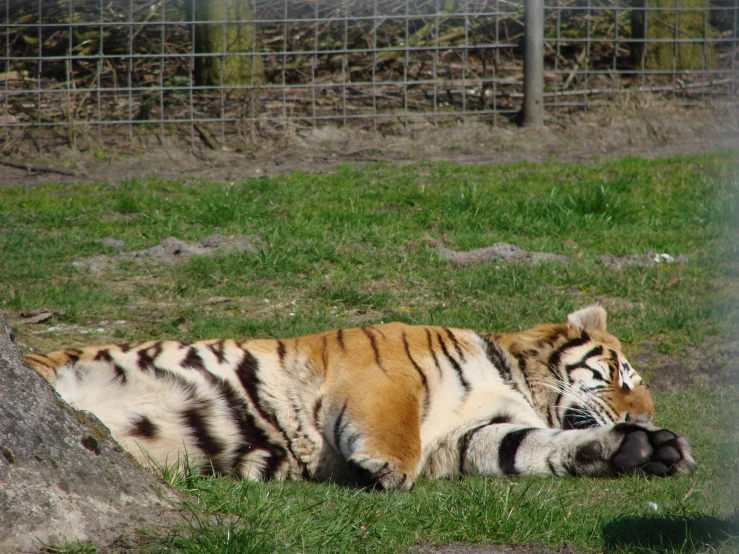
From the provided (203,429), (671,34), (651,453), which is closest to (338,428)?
(203,429)

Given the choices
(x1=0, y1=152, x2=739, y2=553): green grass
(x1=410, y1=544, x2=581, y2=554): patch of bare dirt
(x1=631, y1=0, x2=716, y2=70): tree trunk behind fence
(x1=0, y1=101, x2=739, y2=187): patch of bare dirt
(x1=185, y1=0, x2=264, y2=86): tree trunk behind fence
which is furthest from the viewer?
(x1=631, y1=0, x2=716, y2=70): tree trunk behind fence

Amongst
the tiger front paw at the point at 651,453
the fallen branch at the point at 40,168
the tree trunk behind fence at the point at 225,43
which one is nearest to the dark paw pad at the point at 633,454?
the tiger front paw at the point at 651,453

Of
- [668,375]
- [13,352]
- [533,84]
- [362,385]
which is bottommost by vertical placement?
[668,375]

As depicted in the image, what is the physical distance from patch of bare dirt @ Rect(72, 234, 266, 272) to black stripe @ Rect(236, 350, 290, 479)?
102 inches

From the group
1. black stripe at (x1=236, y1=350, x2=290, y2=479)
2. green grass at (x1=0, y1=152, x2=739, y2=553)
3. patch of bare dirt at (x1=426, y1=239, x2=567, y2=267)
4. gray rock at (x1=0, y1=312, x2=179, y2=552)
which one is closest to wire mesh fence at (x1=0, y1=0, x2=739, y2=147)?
green grass at (x1=0, y1=152, x2=739, y2=553)

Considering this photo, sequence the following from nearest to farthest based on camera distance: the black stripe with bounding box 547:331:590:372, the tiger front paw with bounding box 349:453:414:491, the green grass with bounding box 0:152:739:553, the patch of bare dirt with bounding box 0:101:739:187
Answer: the green grass with bounding box 0:152:739:553, the tiger front paw with bounding box 349:453:414:491, the black stripe with bounding box 547:331:590:372, the patch of bare dirt with bounding box 0:101:739:187

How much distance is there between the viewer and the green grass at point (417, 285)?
2.63m

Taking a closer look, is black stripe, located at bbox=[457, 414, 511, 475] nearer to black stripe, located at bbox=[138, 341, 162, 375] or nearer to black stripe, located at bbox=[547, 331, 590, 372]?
black stripe, located at bbox=[547, 331, 590, 372]

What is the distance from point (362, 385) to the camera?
10.9 ft

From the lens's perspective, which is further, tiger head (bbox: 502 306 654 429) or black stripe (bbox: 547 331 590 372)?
black stripe (bbox: 547 331 590 372)

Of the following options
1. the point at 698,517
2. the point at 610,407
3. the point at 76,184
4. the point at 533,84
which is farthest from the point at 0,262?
the point at 533,84

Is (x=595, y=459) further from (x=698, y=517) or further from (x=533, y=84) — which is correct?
(x=533, y=84)

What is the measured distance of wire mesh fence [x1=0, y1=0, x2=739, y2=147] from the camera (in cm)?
905

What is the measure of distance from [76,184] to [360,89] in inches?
146
